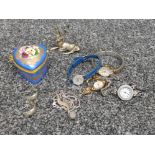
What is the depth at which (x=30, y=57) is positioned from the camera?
1.31 meters

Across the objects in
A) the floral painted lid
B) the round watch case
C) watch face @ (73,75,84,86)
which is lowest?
the round watch case

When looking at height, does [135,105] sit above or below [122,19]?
below

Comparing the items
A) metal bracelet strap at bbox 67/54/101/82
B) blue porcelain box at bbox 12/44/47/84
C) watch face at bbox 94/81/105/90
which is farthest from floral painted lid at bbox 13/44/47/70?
watch face at bbox 94/81/105/90

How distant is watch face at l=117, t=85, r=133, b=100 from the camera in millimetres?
1284

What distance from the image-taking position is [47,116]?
4.09 feet

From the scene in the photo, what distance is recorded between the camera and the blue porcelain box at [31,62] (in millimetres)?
1299

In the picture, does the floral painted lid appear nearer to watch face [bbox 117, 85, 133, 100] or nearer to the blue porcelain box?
the blue porcelain box

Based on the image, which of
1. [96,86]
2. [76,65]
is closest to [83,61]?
[76,65]

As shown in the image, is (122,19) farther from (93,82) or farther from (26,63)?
(26,63)

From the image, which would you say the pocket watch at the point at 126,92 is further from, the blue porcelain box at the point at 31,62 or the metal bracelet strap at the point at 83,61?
the blue porcelain box at the point at 31,62

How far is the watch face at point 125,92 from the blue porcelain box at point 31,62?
0.33 metres

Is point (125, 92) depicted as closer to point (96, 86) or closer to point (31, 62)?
point (96, 86)

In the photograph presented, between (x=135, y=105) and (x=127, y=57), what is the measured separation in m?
0.29

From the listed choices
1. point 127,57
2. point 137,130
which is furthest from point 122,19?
point 137,130
